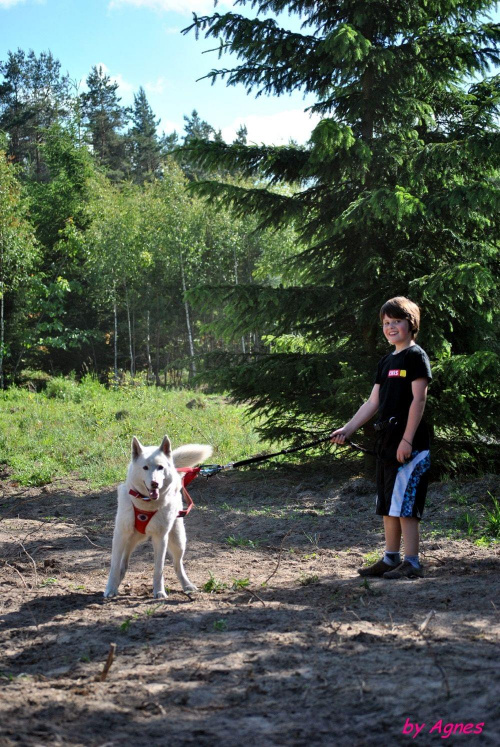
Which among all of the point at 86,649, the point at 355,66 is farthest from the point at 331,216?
the point at 86,649

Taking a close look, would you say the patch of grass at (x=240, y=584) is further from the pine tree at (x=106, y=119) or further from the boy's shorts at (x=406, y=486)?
the pine tree at (x=106, y=119)

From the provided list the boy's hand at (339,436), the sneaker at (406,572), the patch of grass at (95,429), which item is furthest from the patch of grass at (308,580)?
the patch of grass at (95,429)

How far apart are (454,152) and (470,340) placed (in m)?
2.46

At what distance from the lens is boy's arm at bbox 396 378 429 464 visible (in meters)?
4.82

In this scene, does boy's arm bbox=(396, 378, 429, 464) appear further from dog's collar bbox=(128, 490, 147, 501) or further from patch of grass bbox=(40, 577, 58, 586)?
patch of grass bbox=(40, 577, 58, 586)

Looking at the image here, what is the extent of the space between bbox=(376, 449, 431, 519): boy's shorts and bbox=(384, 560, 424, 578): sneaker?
1.29 ft

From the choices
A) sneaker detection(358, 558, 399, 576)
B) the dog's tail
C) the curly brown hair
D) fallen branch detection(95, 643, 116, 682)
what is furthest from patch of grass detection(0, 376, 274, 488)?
fallen branch detection(95, 643, 116, 682)

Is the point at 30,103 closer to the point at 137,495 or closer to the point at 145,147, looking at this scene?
the point at 145,147

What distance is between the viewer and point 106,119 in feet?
158

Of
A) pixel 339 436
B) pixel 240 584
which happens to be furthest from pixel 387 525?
pixel 240 584

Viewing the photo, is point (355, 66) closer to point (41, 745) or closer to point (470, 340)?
point (470, 340)

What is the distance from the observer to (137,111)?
181 ft

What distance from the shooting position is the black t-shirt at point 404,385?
16.2ft

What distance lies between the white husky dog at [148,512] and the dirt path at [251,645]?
0.21 meters
